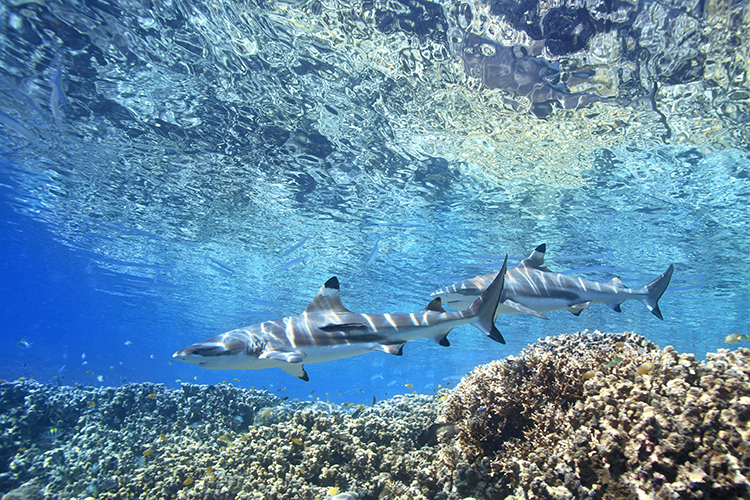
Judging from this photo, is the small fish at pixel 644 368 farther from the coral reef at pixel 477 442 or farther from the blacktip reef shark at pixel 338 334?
the blacktip reef shark at pixel 338 334

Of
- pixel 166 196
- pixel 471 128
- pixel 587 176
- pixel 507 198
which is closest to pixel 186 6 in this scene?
pixel 471 128

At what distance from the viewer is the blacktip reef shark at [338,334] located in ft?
17.7

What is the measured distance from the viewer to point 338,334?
5809 mm

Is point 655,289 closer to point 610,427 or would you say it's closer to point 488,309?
point 488,309

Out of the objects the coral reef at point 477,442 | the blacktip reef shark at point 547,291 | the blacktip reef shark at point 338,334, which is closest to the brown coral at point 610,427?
the coral reef at point 477,442

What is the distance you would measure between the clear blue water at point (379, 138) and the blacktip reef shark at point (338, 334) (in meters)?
6.13

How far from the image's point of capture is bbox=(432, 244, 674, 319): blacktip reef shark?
7.04 metres

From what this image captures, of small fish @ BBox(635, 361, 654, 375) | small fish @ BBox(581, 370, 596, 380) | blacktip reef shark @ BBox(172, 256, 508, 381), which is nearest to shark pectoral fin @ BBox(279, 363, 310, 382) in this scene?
blacktip reef shark @ BBox(172, 256, 508, 381)

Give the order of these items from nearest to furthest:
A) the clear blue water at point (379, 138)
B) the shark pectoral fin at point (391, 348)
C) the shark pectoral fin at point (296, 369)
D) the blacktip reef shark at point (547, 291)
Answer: the shark pectoral fin at point (391, 348) → the shark pectoral fin at point (296, 369) → the blacktip reef shark at point (547, 291) → the clear blue water at point (379, 138)

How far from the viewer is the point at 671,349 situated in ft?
12.8

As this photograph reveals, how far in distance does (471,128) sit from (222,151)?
29.9 ft

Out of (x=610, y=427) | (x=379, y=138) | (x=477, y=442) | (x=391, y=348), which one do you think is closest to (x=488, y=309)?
(x=391, y=348)

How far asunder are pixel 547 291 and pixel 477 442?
3.76 m

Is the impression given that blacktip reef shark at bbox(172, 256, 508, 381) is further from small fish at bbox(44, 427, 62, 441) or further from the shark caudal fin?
small fish at bbox(44, 427, 62, 441)
